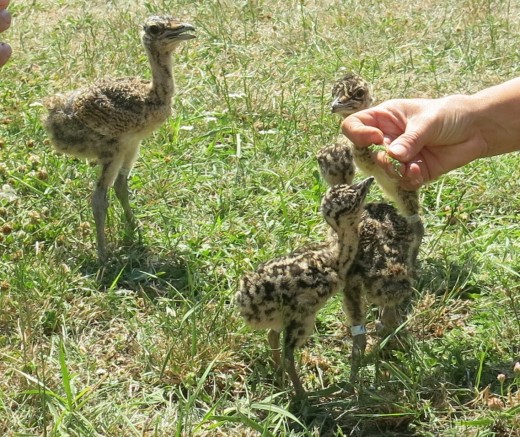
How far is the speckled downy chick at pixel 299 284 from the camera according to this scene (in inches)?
153

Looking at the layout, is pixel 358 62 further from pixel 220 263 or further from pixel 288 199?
pixel 220 263

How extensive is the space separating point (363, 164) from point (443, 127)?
63 centimetres

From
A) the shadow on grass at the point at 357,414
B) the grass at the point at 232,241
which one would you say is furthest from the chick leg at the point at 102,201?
the shadow on grass at the point at 357,414

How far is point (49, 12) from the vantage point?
30.8ft

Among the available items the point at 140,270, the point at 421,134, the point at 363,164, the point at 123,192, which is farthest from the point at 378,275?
the point at 123,192

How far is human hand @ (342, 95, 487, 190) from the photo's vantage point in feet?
14.4

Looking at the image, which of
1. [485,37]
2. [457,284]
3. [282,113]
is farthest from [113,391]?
[485,37]

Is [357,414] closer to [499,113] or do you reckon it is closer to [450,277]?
[450,277]

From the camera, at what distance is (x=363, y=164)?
5000mm

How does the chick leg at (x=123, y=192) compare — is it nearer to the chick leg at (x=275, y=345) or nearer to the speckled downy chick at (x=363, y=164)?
the speckled downy chick at (x=363, y=164)

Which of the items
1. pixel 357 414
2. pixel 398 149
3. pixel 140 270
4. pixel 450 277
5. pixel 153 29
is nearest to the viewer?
pixel 357 414

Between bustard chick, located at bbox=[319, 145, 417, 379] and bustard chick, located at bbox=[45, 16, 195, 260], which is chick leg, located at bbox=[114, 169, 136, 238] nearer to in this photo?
bustard chick, located at bbox=[45, 16, 195, 260]

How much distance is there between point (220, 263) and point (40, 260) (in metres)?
0.98

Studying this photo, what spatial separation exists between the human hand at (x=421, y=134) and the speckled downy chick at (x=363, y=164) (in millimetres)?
235
